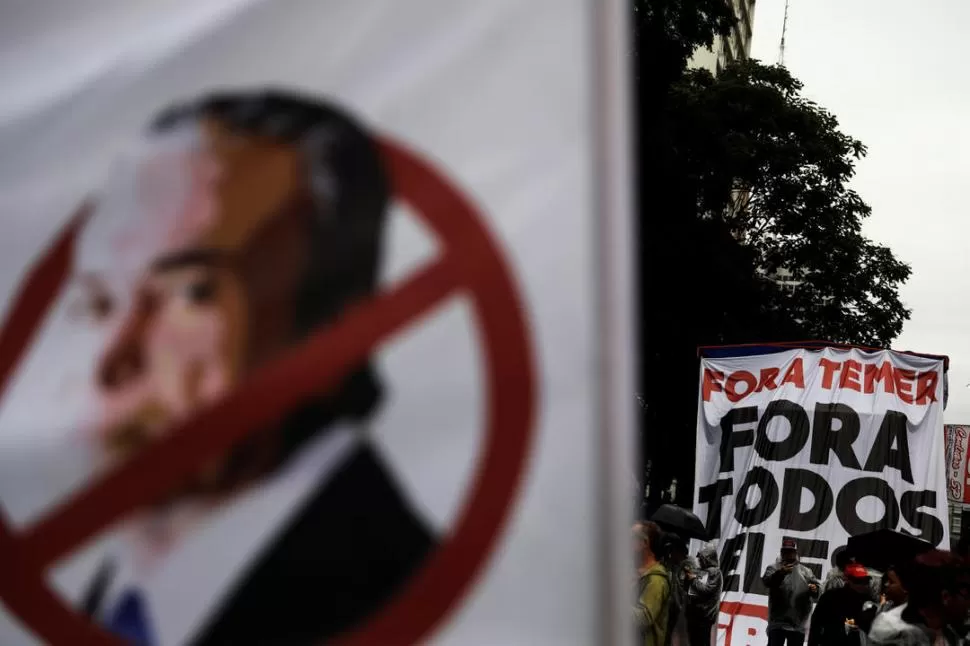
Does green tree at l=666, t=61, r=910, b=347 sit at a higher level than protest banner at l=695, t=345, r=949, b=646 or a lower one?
higher

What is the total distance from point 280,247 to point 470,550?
506 millimetres

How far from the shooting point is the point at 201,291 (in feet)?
6.82

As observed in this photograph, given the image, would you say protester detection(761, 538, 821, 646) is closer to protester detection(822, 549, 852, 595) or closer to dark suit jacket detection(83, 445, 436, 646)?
protester detection(822, 549, 852, 595)

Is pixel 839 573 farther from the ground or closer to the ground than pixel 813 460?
closer to the ground

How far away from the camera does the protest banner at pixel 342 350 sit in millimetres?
1933

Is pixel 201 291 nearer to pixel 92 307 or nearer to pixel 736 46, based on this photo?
pixel 92 307

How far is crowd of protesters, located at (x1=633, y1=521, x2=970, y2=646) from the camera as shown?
6.04 m

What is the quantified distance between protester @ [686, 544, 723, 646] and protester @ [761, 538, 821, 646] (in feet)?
3.70

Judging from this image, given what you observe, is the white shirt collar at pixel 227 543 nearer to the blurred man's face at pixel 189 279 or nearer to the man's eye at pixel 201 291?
the blurred man's face at pixel 189 279

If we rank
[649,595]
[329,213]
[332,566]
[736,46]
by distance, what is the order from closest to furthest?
[332,566] → [329,213] → [649,595] → [736,46]

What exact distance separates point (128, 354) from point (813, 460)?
1286cm

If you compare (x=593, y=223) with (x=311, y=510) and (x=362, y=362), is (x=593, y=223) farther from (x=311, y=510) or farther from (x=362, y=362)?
(x=311, y=510)

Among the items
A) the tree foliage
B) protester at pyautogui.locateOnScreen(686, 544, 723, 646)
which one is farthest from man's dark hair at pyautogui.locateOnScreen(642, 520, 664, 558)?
the tree foliage

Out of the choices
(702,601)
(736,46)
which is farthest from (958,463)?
(736,46)
